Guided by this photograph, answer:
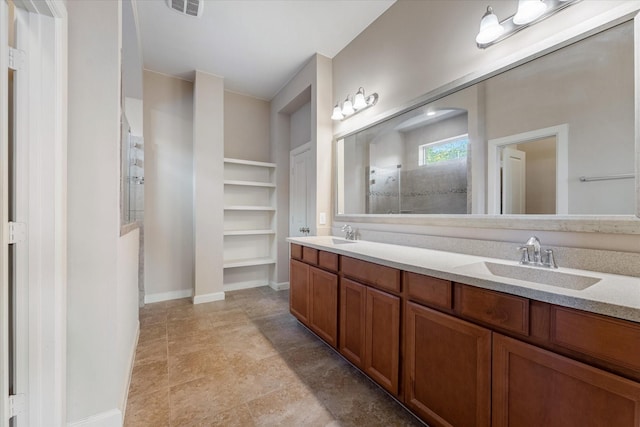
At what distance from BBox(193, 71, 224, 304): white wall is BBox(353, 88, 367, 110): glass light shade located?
1.94 meters

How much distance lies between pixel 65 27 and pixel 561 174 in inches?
100

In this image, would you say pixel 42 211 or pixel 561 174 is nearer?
pixel 42 211

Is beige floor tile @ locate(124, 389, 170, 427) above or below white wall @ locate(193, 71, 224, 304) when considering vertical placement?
below

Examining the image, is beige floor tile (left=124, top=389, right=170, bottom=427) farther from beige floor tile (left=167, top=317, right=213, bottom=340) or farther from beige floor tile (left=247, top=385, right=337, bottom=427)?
beige floor tile (left=167, top=317, right=213, bottom=340)

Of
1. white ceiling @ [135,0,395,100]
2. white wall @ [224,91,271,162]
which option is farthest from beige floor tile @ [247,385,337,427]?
white wall @ [224,91,271,162]

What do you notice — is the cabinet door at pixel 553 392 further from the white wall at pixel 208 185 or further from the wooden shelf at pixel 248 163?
the wooden shelf at pixel 248 163

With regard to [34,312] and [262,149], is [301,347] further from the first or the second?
[262,149]

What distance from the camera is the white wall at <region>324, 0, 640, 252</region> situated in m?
1.33

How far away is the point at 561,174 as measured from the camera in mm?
1335

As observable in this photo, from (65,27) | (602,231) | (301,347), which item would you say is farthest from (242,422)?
(65,27)

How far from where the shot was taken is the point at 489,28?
5.11 feet

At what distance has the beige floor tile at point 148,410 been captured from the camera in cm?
151

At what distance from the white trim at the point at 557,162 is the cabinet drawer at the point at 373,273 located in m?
0.73

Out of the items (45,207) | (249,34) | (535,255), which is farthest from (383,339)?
(249,34)
